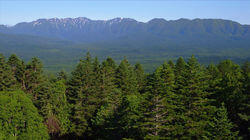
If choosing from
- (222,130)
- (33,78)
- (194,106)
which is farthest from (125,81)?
(222,130)

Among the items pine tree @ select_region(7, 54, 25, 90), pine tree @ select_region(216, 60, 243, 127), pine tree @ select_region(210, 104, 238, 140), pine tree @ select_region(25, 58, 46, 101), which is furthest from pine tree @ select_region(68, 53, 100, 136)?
pine tree @ select_region(210, 104, 238, 140)

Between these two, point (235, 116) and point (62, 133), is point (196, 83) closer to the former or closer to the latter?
point (235, 116)

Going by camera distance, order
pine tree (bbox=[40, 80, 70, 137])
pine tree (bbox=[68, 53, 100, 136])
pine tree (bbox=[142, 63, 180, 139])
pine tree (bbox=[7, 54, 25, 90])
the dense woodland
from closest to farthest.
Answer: pine tree (bbox=[142, 63, 180, 139]) → the dense woodland → pine tree (bbox=[40, 80, 70, 137]) → pine tree (bbox=[68, 53, 100, 136]) → pine tree (bbox=[7, 54, 25, 90])

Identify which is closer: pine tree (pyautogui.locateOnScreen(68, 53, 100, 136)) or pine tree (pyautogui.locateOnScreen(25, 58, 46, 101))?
pine tree (pyautogui.locateOnScreen(68, 53, 100, 136))

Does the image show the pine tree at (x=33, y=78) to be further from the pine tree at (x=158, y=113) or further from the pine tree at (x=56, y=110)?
the pine tree at (x=158, y=113)

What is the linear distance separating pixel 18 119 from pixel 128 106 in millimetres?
10829

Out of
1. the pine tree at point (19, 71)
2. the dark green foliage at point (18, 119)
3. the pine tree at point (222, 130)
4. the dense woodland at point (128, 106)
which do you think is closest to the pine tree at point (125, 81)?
the dense woodland at point (128, 106)

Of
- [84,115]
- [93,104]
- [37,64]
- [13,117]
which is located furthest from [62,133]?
[37,64]

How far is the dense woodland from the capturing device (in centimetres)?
1798

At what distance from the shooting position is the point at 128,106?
22.2 m

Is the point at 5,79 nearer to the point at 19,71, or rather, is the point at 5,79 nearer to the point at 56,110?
the point at 19,71

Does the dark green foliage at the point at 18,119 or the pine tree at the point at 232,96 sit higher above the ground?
the pine tree at the point at 232,96

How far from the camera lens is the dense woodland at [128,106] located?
59.0 ft

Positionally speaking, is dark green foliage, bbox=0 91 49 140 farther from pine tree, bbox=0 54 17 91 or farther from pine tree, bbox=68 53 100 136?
pine tree, bbox=68 53 100 136
